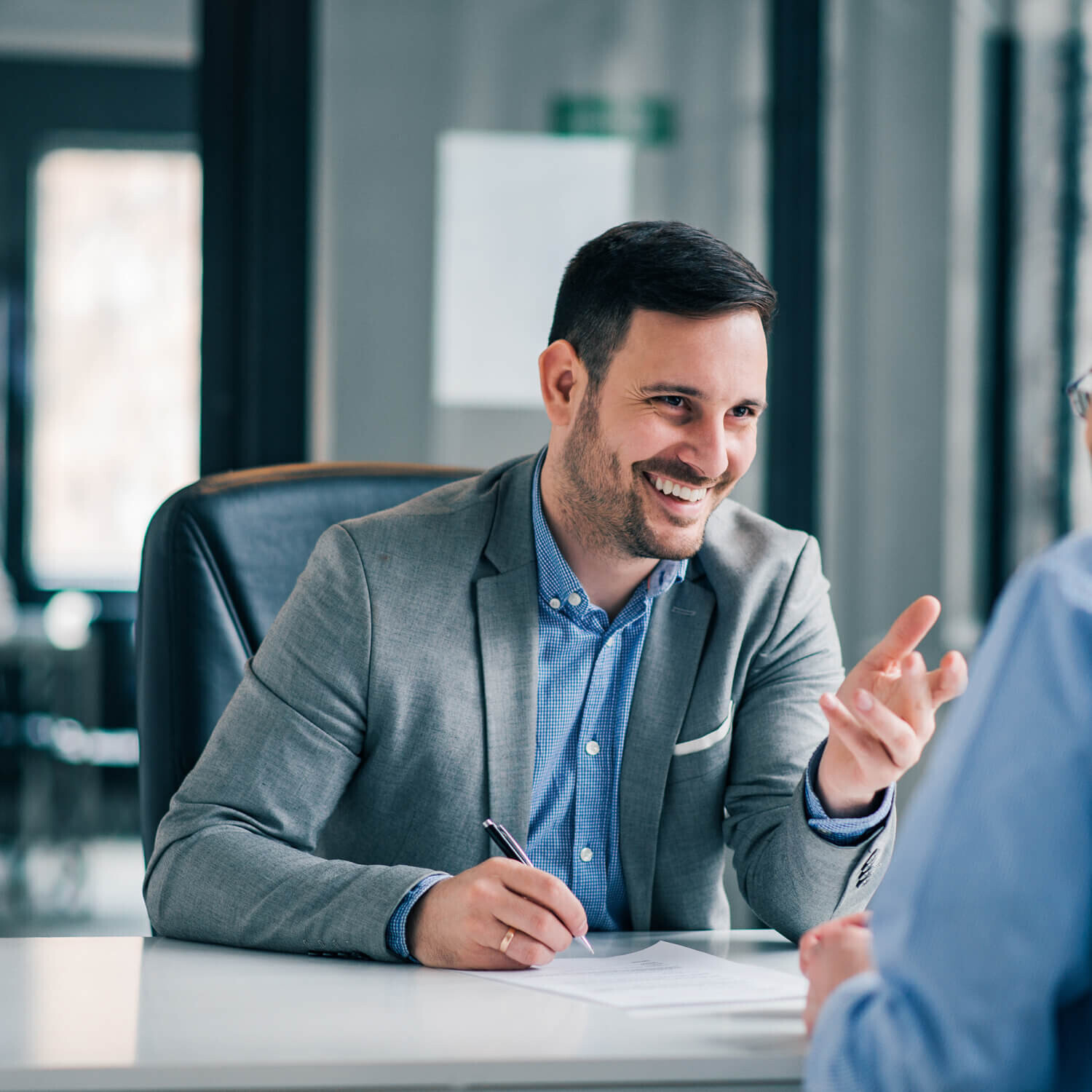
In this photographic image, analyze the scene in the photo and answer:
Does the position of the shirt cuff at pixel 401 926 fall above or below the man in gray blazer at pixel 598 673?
below

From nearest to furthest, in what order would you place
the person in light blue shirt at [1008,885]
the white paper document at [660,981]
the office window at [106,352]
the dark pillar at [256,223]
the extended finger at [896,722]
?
the person in light blue shirt at [1008,885] → the white paper document at [660,981] → the extended finger at [896,722] → the dark pillar at [256,223] → the office window at [106,352]

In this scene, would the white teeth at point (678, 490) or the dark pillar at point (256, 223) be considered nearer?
the white teeth at point (678, 490)

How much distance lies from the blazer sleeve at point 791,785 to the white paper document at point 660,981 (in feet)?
0.52

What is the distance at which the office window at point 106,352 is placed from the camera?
17.0 ft

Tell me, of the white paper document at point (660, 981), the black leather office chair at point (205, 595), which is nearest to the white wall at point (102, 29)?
the black leather office chair at point (205, 595)

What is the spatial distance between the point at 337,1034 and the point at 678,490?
690 millimetres

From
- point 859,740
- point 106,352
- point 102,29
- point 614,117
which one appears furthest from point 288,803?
point 102,29

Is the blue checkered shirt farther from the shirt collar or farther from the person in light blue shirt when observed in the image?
the person in light blue shirt

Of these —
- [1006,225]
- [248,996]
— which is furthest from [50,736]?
[248,996]

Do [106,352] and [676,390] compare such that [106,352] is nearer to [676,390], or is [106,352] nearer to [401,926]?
[676,390]

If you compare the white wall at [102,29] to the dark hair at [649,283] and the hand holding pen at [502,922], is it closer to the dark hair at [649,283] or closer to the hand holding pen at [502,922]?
the dark hair at [649,283]

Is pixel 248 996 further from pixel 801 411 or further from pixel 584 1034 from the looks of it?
pixel 801 411

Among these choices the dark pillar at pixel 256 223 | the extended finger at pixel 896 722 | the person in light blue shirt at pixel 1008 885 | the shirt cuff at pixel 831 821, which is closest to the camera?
the person in light blue shirt at pixel 1008 885

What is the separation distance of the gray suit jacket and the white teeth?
0.10 metres
